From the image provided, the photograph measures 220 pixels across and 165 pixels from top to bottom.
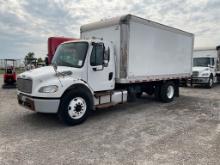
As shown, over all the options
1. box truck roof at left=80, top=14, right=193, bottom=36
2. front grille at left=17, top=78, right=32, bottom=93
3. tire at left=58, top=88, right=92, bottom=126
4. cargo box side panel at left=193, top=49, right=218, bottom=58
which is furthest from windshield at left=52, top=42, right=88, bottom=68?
cargo box side panel at left=193, top=49, right=218, bottom=58

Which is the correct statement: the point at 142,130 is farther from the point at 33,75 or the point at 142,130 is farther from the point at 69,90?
the point at 33,75

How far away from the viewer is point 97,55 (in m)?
6.25

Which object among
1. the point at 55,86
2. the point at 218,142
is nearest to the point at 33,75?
the point at 55,86

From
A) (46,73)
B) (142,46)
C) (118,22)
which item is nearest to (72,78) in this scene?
(46,73)

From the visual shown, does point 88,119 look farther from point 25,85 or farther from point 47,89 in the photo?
point 25,85

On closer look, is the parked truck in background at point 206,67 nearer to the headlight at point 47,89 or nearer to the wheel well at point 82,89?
the wheel well at point 82,89

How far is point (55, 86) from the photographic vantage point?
5320 mm

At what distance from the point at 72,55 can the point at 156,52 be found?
3.61 meters

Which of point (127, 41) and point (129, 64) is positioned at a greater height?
point (127, 41)

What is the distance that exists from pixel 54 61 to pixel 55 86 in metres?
1.48

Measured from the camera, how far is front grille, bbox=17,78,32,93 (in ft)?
17.9

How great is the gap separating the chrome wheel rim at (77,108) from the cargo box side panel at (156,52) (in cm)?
206

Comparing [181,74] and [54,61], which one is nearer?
[54,61]

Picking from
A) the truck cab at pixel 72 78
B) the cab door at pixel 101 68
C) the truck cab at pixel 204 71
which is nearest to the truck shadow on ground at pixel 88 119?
the truck cab at pixel 72 78
